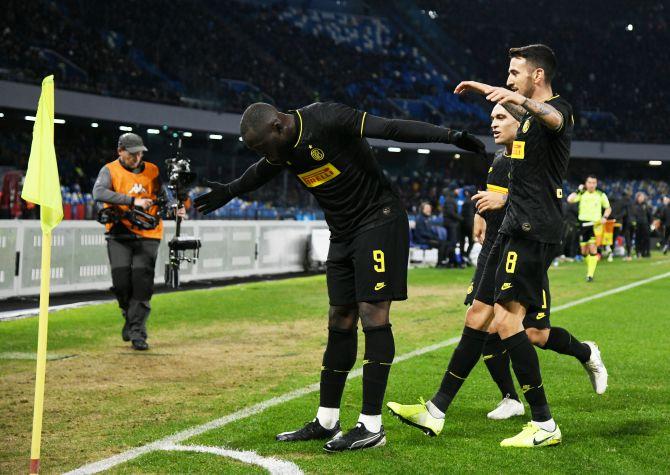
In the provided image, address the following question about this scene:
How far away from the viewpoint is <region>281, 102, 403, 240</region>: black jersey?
4.96m

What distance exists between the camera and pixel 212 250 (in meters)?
18.9

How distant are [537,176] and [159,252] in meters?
12.6

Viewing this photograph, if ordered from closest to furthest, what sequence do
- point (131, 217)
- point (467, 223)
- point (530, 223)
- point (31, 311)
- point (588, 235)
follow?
1. point (530, 223)
2. point (131, 217)
3. point (31, 311)
4. point (588, 235)
5. point (467, 223)

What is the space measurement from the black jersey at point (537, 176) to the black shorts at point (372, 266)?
2.05 feet

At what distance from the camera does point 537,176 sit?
5.09m

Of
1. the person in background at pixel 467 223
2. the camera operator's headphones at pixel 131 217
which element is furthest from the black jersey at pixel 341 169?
the person in background at pixel 467 223

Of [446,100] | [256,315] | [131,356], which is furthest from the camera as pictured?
[446,100]

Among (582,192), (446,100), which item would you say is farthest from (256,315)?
(446,100)

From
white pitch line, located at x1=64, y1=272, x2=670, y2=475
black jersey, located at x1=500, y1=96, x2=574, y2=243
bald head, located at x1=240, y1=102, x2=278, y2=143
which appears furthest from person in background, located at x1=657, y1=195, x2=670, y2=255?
bald head, located at x1=240, y1=102, x2=278, y2=143

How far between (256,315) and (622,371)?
586cm

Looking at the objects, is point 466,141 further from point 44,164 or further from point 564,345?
point 44,164

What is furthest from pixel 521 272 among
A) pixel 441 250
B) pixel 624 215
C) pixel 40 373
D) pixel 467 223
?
pixel 624 215

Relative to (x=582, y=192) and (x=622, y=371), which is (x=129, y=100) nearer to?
(x=582, y=192)

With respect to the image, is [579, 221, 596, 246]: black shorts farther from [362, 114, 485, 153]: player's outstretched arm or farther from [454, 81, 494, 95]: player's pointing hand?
[362, 114, 485, 153]: player's outstretched arm
